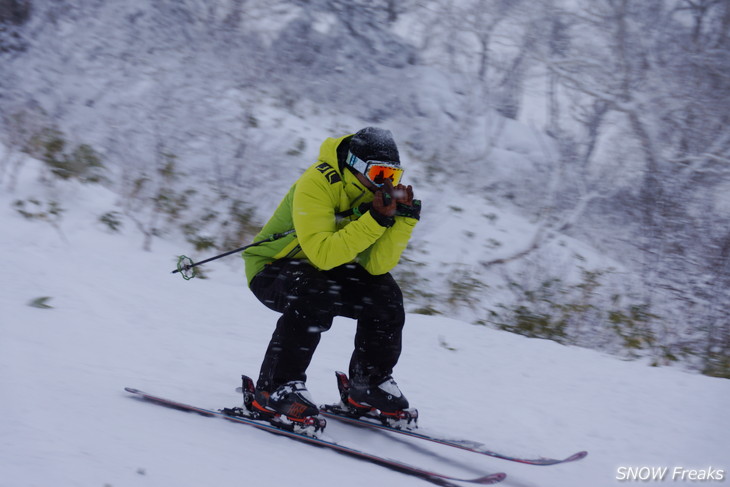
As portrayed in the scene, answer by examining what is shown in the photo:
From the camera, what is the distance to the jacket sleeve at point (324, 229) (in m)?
2.52

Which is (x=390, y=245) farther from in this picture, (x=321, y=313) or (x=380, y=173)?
(x=321, y=313)

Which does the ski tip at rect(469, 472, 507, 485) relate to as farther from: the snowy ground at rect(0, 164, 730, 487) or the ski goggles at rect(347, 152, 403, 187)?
the ski goggles at rect(347, 152, 403, 187)

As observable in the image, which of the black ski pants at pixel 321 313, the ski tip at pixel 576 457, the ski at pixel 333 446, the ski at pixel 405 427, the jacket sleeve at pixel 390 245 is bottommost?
the ski at pixel 333 446

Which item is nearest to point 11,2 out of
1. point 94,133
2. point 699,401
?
point 94,133

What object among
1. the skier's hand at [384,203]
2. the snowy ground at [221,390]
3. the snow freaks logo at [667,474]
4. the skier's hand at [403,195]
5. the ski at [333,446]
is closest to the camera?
the snowy ground at [221,390]

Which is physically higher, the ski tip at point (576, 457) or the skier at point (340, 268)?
the skier at point (340, 268)

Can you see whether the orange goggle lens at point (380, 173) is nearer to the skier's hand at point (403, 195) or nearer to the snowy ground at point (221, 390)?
the skier's hand at point (403, 195)

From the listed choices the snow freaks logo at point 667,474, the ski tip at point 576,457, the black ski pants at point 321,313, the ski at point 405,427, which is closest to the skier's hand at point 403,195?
the black ski pants at point 321,313

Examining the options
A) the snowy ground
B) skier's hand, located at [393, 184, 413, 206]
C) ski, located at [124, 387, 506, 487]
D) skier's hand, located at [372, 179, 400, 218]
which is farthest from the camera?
skier's hand, located at [393, 184, 413, 206]

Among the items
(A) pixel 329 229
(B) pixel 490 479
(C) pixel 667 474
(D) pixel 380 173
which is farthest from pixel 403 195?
(C) pixel 667 474

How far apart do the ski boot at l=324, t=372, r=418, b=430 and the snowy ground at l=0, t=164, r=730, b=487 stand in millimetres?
116

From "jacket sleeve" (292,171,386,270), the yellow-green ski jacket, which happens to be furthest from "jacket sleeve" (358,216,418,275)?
"jacket sleeve" (292,171,386,270)

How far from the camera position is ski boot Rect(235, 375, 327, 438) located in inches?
103

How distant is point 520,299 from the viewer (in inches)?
254
